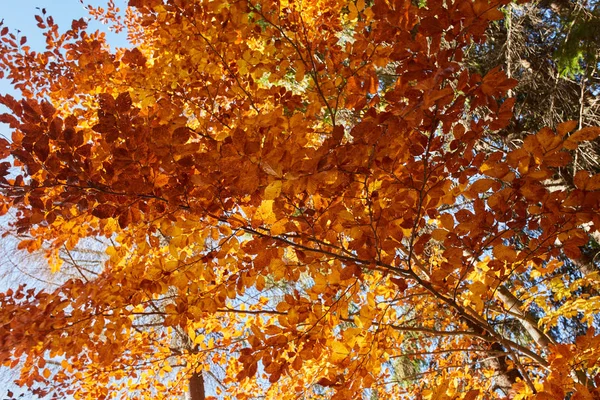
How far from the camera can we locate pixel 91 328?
1.62m

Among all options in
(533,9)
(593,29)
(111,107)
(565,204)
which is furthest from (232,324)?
(533,9)

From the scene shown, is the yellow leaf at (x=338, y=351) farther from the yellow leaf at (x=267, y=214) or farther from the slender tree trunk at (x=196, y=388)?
the slender tree trunk at (x=196, y=388)

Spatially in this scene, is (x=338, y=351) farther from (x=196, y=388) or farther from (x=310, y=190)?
(x=196, y=388)

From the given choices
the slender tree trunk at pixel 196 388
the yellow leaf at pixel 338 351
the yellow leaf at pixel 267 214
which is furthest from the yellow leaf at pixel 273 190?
the slender tree trunk at pixel 196 388

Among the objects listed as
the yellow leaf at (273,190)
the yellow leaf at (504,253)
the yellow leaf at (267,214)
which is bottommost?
the yellow leaf at (504,253)

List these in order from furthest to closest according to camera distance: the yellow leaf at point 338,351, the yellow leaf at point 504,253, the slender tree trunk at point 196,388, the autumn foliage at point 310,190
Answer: the slender tree trunk at point 196,388 → the yellow leaf at point 338,351 → the yellow leaf at point 504,253 → the autumn foliage at point 310,190

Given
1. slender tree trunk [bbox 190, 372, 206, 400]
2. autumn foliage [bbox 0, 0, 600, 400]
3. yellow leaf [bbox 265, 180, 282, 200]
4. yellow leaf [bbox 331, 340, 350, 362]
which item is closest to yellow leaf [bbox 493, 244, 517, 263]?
autumn foliage [bbox 0, 0, 600, 400]

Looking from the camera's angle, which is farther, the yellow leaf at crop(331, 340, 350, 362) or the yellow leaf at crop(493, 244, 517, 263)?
the yellow leaf at crop(331, 340, 350, 362)

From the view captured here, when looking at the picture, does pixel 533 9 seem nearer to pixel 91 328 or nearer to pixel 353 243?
pixel 353 243

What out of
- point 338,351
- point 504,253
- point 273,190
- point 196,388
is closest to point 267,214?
point 273,190

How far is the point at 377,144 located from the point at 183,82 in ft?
4.97

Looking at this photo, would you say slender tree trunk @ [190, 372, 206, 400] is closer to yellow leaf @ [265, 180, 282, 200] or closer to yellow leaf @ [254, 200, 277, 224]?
yellow leaf @ [254, 200, 277, 224]

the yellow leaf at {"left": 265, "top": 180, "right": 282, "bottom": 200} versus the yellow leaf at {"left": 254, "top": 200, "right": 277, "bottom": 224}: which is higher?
the yellow leaf at {"left": 254, "top": 200, "right": 277, "bottom": 224}

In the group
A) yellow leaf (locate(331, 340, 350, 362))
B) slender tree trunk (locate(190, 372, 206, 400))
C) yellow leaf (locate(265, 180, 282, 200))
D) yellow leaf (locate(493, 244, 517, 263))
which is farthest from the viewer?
slender tree trunk (locate(190, 372, 206, 400))
